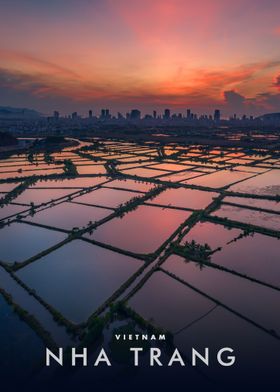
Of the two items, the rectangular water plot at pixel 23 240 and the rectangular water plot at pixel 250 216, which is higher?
the rectangular water plot at pixel 250 216

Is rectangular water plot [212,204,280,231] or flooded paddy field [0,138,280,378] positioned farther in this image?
rectangular water plot [212,204,280,231]

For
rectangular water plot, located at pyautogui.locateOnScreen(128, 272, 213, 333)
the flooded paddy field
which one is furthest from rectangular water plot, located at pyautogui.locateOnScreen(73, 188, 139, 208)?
rectangular water plot, located at pyautogui.locateOnScreen(128, 272, 213, 333)

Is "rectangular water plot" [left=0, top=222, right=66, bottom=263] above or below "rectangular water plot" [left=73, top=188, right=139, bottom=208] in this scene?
below

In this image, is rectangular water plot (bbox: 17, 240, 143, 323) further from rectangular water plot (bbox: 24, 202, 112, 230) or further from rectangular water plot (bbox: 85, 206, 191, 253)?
rectangular water plot (bbox: 24, 202, 112, 230)

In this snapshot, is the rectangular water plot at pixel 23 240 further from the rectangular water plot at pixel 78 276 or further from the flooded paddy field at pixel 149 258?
the rectangular water plot at pixel 78 276

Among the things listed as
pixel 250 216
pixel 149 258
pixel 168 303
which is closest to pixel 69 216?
pixel 149 258

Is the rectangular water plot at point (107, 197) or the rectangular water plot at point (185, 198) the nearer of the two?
the rectangular water plot at point (185, 198)

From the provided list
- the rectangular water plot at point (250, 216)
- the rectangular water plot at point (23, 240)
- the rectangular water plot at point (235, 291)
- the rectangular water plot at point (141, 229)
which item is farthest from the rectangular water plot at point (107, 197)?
the rectangular water plot at point (235, 291)

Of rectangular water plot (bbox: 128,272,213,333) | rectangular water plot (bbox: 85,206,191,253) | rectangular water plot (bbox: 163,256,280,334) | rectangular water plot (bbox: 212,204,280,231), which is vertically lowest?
rectangular water plot (bbox: 128,272,213,333)

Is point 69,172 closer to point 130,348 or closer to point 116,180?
point 116,180

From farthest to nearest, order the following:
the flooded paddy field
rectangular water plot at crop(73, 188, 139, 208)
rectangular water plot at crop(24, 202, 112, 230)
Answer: rectangular water plot at crop(73, 188, 139, 208) → rectangular water plot at crop(24, 202, 112, 230) → the flooded paddy field

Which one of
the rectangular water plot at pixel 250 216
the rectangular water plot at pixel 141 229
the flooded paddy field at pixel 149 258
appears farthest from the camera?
the rectangular water plot at pixel 250 216
